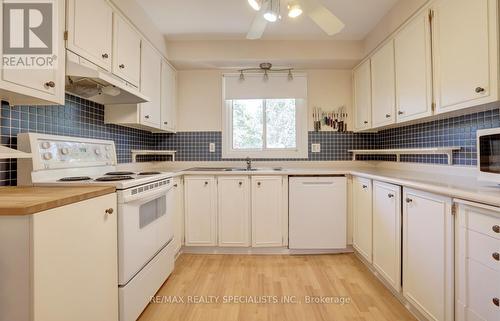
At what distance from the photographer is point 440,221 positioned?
1369 mm

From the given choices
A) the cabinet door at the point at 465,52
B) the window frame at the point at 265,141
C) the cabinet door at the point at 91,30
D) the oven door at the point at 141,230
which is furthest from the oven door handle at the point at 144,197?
the cabinet door at the point at 465,52

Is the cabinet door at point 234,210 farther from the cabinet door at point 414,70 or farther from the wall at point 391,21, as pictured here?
the wall at point 391,21

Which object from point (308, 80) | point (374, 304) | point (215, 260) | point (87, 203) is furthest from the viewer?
point (308, 80)

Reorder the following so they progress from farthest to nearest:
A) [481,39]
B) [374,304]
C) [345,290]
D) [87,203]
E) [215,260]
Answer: [215,260]
[345,290]
[374,304]
[481,39]
[87,203]

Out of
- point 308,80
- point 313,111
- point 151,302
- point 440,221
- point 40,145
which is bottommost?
point 151,302

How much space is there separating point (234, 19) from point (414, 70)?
1678mm

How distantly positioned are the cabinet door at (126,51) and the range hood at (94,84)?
0.17 m

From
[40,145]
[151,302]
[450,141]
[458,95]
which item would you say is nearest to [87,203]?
[40,145]

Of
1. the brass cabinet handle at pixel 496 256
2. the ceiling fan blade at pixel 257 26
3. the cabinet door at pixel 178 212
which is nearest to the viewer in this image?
the brass cabinet handle at pixel 496 256

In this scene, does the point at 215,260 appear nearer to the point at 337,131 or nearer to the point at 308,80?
the point at 337,131

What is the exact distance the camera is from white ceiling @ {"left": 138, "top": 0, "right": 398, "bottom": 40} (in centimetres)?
221

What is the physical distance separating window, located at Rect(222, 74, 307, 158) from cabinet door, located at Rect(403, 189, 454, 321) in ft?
5.65

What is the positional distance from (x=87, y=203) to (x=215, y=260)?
1695mm

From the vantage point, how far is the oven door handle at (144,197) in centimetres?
148
